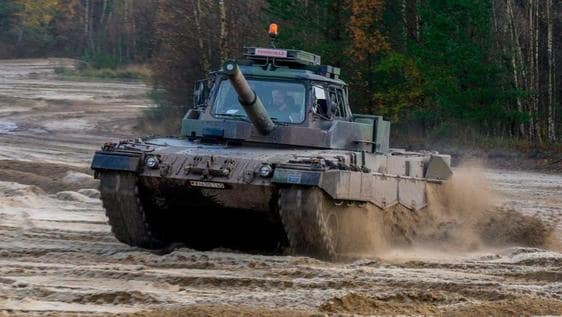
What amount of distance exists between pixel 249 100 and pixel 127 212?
5.51 ft

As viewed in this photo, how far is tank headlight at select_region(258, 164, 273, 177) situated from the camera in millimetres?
11258

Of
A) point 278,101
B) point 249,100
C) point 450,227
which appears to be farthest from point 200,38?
point 249,100

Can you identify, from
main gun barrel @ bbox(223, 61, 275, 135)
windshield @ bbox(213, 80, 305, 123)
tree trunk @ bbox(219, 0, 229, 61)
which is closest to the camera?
main gun barrel @ bbox(223, 61, 275, 135)

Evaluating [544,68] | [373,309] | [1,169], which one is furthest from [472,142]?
[373,309]

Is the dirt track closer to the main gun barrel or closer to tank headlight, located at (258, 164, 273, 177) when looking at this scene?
tank headlight, located at (258, 164, 273, 177)

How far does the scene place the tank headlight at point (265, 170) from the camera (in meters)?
11.3

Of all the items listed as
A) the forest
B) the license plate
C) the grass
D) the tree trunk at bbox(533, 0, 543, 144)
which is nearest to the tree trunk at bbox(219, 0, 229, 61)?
the forest

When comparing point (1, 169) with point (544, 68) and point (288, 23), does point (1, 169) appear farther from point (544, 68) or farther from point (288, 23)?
point (544, 68)

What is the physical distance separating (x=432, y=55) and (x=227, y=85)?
1465 centimetres

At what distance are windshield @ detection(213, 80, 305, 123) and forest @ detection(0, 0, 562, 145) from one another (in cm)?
1369

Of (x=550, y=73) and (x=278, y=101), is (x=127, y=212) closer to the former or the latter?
(x=278, y=101)

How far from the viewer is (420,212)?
13688 millimetres

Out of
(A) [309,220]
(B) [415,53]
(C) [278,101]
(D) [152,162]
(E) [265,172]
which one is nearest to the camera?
(A) [309,220]

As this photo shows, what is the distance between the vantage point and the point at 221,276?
32.5ft
